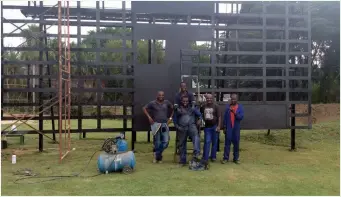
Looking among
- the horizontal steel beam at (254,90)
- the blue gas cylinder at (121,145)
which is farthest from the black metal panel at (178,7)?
the blue gas cylinder at (121,145)

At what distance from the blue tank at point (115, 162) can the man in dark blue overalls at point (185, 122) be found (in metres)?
1.16

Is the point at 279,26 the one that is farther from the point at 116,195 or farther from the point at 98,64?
the point at 116,195

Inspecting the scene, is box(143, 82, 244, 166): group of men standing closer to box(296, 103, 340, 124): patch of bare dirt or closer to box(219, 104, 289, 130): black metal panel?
box(219, 104, 289, 130): black metal panel

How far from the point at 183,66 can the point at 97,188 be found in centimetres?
438

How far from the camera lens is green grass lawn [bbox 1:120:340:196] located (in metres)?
5.64

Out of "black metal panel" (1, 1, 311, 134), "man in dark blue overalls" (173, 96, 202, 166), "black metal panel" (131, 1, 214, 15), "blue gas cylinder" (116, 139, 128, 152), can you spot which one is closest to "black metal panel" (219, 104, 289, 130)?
"black metal panel" (1, 1, 311, 134)

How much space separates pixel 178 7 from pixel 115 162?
15.2 ft

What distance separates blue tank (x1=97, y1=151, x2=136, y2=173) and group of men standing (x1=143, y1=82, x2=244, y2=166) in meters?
1.01

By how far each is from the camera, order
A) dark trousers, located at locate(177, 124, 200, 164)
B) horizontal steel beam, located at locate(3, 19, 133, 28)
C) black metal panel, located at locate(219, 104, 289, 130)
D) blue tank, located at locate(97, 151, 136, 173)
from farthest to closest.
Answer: black metal panel, located at locate(219, 104, 289, 130), horizontal steel beam, located at locate(3, 19, 133, 28), dark trousers, located at locate(177, 124, 200, 164), blue tank, located at locate(97, 151, 136, 173)

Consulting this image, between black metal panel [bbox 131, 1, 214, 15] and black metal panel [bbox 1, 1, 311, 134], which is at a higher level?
black metal panel [bbox 131, 1, 214, 15]

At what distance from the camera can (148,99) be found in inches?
359

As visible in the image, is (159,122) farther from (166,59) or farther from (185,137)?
(166,59)

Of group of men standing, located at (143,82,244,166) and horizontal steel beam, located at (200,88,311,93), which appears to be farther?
horizontal steel beam, located at (200,88,311,93)

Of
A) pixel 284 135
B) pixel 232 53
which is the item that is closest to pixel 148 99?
pixel 232 53
